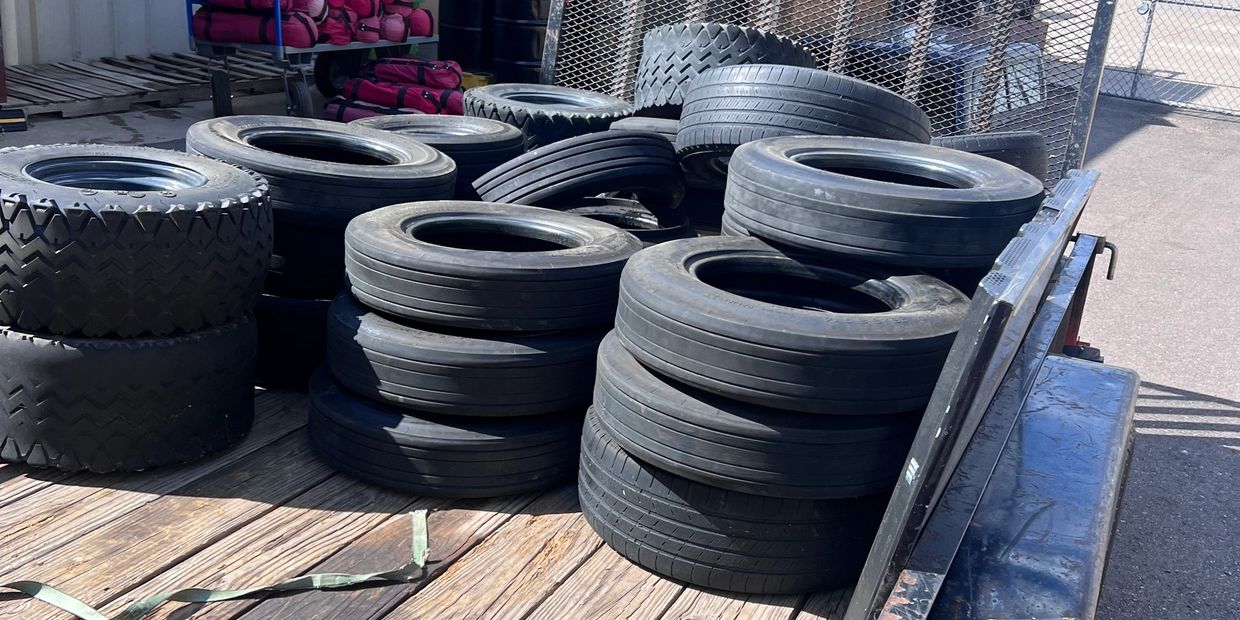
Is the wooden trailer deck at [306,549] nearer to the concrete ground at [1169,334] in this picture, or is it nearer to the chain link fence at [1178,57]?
the concrete ground at [1169,334]

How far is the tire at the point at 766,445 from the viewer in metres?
2.76

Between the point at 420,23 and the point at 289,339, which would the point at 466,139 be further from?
the point at 420,23

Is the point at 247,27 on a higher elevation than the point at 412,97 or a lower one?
higher

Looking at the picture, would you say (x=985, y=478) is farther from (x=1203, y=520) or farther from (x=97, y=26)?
(x=97, y=26)

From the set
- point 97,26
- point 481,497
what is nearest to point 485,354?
point 481,497

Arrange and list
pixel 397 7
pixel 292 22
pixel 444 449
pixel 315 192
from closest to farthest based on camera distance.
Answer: pixel 444 449
pixel 315 192
pixel 292 22
pixel 397 7

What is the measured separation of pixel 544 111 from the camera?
5426 millimetres

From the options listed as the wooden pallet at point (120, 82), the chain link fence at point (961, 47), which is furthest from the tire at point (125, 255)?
the wooden pallet at point (120, 82)

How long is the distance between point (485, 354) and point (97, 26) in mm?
9562

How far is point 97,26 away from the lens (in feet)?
36.0

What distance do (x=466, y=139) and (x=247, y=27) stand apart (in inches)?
215

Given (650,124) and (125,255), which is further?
(650,124)

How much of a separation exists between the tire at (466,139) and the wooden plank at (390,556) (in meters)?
1.64

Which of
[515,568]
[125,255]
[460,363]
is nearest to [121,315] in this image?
[125,255]
